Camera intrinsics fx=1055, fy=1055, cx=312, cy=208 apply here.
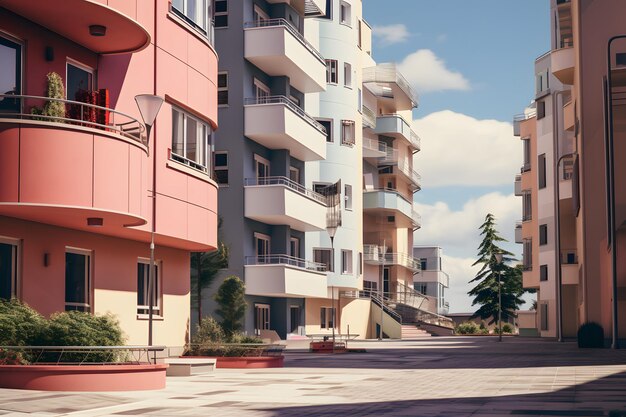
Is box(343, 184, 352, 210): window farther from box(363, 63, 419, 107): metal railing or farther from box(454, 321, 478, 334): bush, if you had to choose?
box(454, 321, 478, 334): bush

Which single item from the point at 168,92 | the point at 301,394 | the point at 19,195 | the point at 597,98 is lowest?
the point at 301,394

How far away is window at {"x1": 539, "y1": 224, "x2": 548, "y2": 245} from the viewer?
7288 centimetres

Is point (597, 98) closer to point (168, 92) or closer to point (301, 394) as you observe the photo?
point (168, 92)

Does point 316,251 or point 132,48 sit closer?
point 132,48

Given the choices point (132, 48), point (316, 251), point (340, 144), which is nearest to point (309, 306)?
point (316, 251)

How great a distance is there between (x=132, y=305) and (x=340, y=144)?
37616 mm

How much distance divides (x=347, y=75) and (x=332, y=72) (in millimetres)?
1630

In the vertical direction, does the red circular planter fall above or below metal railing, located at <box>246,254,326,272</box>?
below

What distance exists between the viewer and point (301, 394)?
19.3 m

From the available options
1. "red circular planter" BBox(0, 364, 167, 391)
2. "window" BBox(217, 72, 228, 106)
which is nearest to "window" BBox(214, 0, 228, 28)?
"window" BBox(217, 72, 228, 106)

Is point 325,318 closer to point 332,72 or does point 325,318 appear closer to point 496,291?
point 332,72

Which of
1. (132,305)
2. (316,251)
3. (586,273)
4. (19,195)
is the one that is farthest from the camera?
(316,251)

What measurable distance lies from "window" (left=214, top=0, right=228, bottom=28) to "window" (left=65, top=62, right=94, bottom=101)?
23446 mm

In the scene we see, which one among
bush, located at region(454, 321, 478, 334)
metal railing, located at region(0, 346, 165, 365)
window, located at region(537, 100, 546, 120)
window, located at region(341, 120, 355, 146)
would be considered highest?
window, located at region(537, 100, 546, 120)
